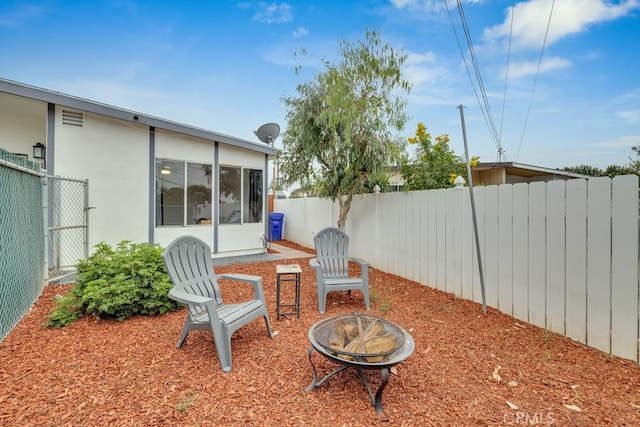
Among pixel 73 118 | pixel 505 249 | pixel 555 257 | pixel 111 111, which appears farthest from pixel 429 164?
pixel 73 118

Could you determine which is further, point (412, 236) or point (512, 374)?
point (412, 236)

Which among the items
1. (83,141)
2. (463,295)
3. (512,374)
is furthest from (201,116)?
(512,374)

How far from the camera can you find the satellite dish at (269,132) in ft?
27.8

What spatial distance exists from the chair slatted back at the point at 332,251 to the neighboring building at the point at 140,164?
3.53 m

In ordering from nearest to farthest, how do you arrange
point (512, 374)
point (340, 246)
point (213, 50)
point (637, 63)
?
point (512, 374) → point (340, 246) → point (637, 63) → point (213, 50)

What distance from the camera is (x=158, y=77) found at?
8.02 m

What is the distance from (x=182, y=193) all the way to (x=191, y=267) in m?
3.84

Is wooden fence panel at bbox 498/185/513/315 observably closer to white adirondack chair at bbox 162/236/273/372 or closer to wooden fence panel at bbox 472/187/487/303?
wooden fence panel at bbox 472/187/487/303

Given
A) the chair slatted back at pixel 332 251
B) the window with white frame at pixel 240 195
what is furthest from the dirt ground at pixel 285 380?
the window with white frame at pixel 240 195

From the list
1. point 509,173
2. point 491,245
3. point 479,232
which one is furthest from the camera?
point 509,173

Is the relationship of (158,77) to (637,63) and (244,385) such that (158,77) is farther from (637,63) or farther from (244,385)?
(637,63)

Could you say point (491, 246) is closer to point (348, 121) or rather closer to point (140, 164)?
point (348, 121)

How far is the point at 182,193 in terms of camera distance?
21.1 feet

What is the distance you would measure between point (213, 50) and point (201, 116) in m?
3.07
